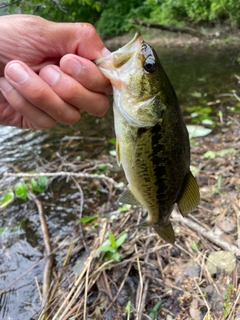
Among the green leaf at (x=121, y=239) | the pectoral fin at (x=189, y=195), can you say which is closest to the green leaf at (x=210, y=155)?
the green leaf at (x=121, y=239)

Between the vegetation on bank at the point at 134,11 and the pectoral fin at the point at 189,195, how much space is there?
327cm

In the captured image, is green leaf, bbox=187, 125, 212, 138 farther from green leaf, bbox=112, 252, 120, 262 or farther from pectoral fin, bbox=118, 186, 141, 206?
pectoral fin, bbox=118, 186, 141, 206

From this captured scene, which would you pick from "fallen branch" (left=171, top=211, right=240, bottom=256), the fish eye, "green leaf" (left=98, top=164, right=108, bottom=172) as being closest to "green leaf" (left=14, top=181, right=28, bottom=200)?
"green leaf" (left=98, top=164, right=108, bottom=172)

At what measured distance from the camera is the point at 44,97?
182 centimetres

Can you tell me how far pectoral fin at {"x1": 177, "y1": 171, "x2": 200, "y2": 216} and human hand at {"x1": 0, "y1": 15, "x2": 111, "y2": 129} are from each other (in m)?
0.75

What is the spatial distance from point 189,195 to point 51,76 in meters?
1.17

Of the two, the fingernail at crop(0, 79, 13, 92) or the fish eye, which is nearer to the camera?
the fish eye

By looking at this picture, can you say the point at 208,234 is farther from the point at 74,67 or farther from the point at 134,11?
the point at 134,11

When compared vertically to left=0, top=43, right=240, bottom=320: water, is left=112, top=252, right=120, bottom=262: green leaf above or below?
above

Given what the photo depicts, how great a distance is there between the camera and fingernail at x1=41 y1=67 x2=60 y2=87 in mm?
1852

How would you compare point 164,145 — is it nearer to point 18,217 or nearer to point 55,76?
point 55,76

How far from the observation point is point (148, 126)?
1771 mm

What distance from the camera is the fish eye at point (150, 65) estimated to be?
163 centimetres

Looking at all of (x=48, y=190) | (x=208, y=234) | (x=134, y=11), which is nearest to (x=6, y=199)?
(x=48, y=190)
